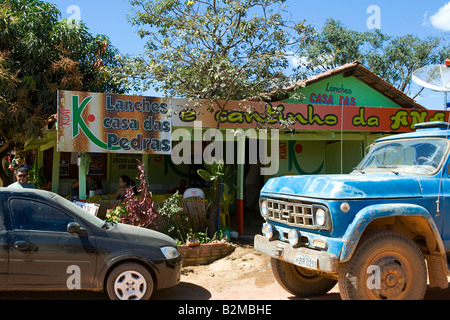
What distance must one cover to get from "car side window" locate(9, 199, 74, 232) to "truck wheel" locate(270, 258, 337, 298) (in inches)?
111

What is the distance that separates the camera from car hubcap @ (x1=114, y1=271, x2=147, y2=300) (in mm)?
4719

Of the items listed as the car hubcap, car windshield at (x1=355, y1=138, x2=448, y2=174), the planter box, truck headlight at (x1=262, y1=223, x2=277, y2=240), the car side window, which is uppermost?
car windshield at (x1=355, y1=138, x2=448, y2=174)

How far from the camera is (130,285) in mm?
4758

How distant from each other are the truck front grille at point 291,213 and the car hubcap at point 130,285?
1853mm

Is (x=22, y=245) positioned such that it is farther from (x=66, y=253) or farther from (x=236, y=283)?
(x=236, y=283)

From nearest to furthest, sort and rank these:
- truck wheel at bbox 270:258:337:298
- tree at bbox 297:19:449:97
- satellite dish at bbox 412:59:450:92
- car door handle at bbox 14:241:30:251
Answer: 1. car door handle at bbox 14:241:30:251
2. truck wheel at bbox 270:258:337:298
3. satellite dish at bbox 412:59:450:92
4. tree at bbox 297:19:449:97

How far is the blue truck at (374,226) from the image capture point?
3953 mm

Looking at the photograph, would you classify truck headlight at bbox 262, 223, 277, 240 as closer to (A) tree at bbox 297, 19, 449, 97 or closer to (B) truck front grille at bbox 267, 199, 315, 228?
(B) truck front grille at bbox 267, 199, 315, 228

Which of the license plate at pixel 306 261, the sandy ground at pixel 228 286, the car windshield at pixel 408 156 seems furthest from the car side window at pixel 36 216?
the car windshield at pixel 408 156

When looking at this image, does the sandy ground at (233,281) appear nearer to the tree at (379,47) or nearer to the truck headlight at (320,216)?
the truck headlight at (320,216)

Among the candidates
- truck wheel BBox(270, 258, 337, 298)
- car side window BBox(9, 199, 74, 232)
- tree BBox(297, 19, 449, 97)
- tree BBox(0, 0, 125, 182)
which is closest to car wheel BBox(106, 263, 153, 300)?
car side window BBox(9, 199, 74, 232)
